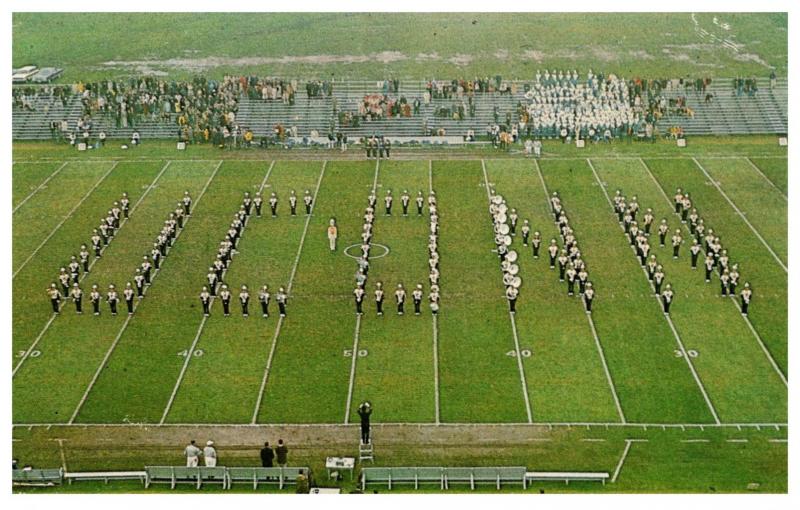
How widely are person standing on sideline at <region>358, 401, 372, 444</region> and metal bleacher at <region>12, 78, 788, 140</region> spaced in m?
28.6

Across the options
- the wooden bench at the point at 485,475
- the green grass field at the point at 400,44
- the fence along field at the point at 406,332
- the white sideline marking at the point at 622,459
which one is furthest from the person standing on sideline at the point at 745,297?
the green grass field at the point at 400,44

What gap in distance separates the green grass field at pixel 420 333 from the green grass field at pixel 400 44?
634 inches

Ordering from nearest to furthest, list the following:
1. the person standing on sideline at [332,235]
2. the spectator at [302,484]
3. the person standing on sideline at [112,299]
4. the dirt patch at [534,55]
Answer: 1. the spectator at [302,484]
2. the person standing on sideline at [112,299]
3. the person standing on sideline at [332,235]
4. the dirt patch at [534,55]

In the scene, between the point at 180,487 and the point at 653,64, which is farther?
the point at 653,64

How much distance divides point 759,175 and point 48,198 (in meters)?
27.0

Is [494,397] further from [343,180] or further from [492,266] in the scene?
[343,180]

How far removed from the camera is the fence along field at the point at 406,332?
82.0 feet

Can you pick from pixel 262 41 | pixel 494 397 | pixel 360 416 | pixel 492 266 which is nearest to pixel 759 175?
pixel 492 266

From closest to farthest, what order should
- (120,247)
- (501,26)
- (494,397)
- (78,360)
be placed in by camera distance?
(494,397)
(78,360)
(120,247)
(501,26)

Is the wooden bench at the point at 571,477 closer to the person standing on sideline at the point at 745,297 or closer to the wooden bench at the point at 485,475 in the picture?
the wooden bench at the point at 485,475

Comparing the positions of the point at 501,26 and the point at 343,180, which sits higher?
the point at 501,26

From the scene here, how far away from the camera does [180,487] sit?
21.9 meters

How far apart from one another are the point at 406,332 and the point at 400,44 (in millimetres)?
33284

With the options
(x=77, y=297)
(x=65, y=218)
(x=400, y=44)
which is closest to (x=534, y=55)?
(x=400, y=44)
